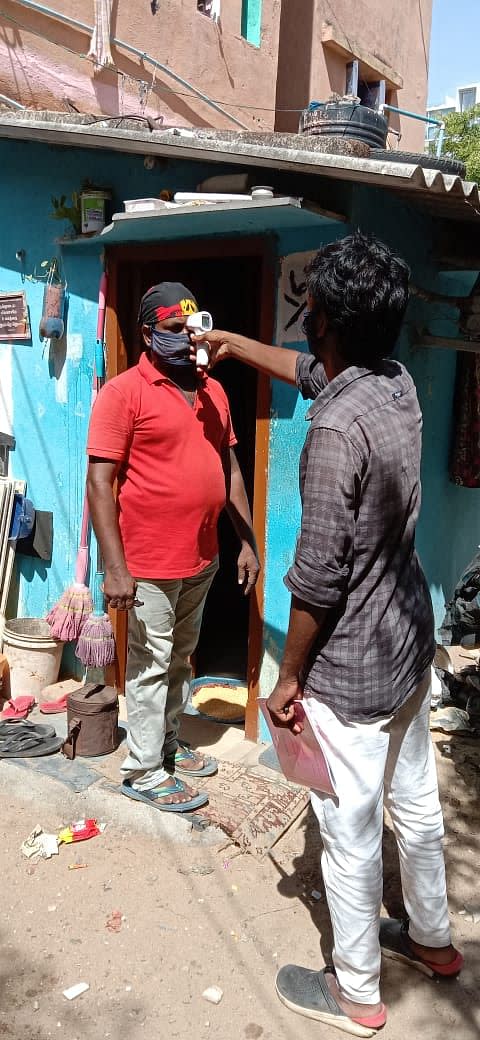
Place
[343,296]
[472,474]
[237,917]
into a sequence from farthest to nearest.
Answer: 1. [472,474]
2. [237,917]
3. [343,296]

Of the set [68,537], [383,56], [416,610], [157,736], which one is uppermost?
[383,56]

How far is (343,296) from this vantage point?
2051 millimetres

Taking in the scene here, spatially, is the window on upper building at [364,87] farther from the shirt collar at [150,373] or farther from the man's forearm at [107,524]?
the man's forearm at [107,524]

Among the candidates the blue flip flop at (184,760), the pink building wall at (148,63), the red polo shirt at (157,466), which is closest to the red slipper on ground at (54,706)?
the blue flip flop at (184,760)

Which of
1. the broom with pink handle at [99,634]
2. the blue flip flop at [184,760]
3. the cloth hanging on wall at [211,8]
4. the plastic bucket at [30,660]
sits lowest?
the blue flip flop at [184,760]

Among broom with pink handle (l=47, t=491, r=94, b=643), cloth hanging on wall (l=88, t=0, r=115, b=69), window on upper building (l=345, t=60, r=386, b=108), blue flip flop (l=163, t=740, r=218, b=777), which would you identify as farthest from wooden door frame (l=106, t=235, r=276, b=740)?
window on upper building (l=345, t=60, r=386, b=108)

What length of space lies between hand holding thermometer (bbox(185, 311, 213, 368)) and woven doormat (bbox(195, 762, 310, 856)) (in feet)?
6.36

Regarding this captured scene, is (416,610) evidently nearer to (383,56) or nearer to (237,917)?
(237,917)

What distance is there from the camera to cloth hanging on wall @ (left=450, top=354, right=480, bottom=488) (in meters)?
5.39

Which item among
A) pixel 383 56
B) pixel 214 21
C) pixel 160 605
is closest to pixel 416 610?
pixel 160 605

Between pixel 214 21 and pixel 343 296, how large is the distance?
1074cm

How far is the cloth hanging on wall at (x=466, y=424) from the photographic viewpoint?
17.7ft

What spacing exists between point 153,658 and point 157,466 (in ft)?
2.69

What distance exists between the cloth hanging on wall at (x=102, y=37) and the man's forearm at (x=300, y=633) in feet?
28.4
